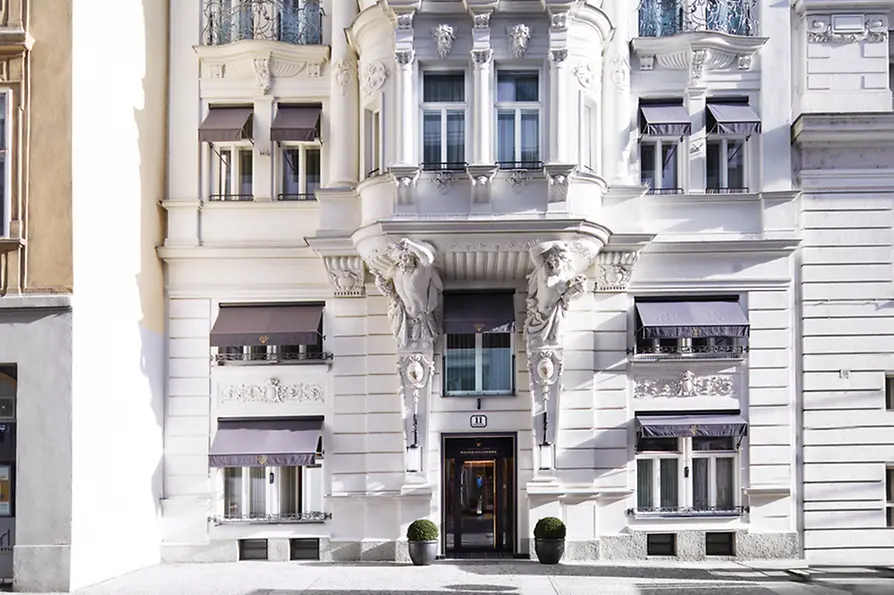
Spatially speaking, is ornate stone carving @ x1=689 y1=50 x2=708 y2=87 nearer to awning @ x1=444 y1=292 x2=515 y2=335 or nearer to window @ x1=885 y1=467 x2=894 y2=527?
awning @ x1=444 y1=292 x2=515 y2=335

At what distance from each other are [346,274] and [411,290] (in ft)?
5.94

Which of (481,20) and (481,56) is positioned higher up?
(481,20)

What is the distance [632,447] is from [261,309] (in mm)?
7843

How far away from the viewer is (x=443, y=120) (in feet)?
62.8

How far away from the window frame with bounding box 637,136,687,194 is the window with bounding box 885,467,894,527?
22.7 feet

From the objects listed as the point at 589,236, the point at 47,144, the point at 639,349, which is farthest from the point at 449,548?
the point at 47,144

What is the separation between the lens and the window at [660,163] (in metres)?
20.6

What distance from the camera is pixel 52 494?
17000 mm

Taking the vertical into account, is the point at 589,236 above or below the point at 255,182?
below

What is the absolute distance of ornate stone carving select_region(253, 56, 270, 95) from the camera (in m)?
20.4

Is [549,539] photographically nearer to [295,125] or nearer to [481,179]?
[481,179]

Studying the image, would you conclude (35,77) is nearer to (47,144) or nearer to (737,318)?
(47,144)

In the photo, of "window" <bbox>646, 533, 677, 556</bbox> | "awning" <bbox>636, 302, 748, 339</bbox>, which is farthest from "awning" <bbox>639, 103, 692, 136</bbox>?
"window" <bbox>646, 533, 677, 556</bbox>

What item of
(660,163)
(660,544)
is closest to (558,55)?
(660,163)
